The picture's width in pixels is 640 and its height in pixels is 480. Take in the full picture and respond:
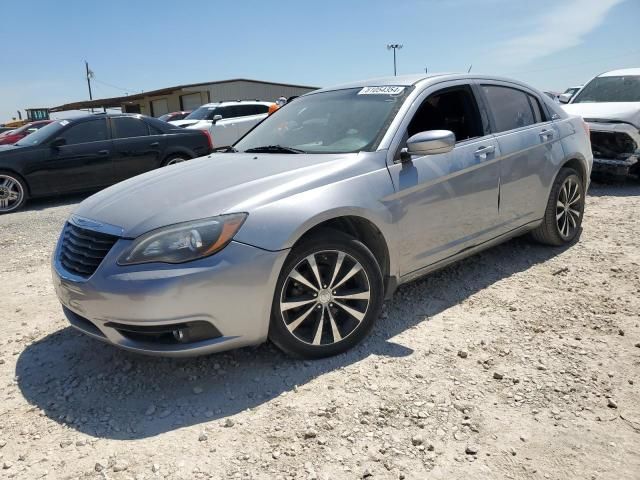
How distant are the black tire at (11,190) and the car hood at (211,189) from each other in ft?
18.8

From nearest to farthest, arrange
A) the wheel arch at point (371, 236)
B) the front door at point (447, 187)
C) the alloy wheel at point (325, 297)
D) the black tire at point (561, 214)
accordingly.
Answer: the alloy wheel at point (325, 297) → the wheel arch at point (371, 236) → the front door at point (447, 187) → the black tire at point (561, 214)

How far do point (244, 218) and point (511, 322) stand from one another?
1944mm

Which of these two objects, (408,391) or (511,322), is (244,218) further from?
(511,322)

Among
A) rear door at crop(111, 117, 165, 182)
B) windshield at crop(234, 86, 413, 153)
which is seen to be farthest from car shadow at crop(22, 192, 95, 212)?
windshield at crop(234, 86, 413, 153)

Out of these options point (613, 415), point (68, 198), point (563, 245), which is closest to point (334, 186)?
point (613, 415)

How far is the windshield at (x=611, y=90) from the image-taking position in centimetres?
833

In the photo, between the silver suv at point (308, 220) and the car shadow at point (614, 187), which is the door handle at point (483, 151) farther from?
the car shadow at point (614, 187)

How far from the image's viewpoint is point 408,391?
2707mm

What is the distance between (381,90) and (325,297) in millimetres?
1650

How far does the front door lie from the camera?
10.9 ft

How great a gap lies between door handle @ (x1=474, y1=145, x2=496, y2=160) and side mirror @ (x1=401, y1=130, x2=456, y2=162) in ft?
2.19

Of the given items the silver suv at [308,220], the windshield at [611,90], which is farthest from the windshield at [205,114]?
the silver suv at [308,220]

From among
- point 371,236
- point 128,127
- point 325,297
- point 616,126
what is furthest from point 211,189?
point 128,127

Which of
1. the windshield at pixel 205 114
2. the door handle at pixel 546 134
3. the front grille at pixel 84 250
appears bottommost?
the front grille at pixel 84 250
